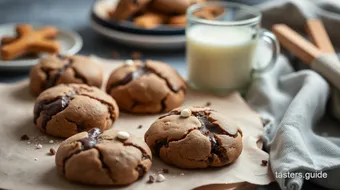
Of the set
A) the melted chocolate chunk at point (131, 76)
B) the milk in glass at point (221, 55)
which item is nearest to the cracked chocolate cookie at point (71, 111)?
the melted chocolate chunk at point (131, 76)

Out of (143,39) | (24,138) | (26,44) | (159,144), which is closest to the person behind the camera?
(159,144)

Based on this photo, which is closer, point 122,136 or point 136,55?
point 122,136

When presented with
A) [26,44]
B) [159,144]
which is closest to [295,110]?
[159,144]

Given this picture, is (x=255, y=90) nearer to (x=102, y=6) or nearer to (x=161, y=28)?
(x=161, y=28)

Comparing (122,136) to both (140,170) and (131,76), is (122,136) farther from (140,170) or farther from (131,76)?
(131,76)

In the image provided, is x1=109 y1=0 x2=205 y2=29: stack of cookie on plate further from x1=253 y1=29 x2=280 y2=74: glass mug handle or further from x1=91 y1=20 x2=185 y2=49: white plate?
x1=253 y1=29 x2=280 y2=74: glass mug handle

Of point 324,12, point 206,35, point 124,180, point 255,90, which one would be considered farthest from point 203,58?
point 124,180

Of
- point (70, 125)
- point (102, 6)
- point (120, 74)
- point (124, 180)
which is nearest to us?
point (124, 180)
